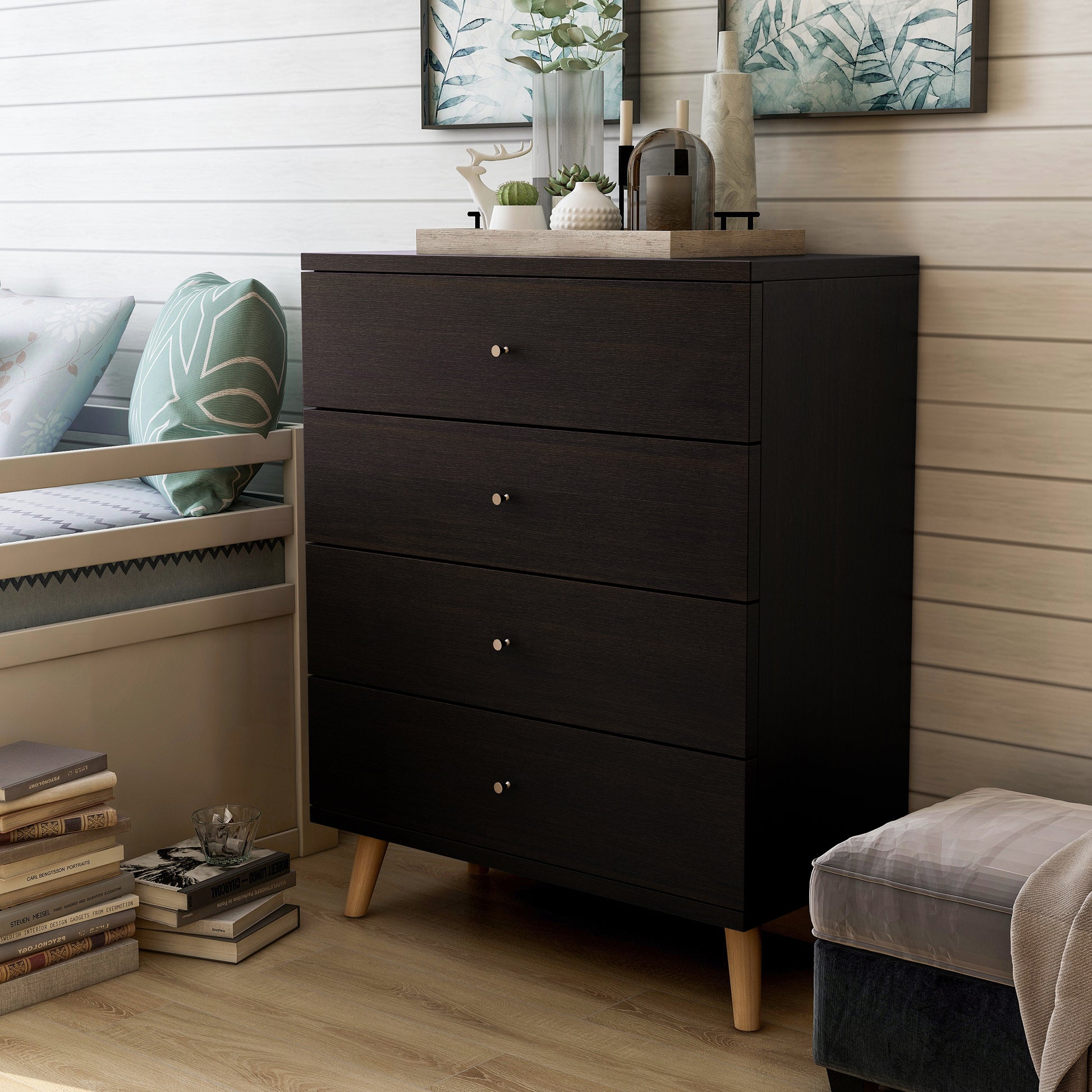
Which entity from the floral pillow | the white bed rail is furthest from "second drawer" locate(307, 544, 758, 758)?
the floral pillow

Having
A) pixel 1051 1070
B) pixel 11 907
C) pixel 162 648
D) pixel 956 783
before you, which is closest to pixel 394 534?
pixel 162 648

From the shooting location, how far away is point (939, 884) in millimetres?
1679

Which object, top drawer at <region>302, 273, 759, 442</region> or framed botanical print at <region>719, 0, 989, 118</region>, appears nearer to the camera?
top drawer at <region>302, 273, 759, 442</region>

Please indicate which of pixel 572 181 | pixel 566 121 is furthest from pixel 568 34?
pixel 572 181

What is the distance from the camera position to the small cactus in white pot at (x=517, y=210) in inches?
86.0

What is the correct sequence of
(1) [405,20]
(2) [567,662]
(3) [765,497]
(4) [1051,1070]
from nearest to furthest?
(4) [1051,1070] → (3) [765,497] → (2) [567,662] → (1) [405,20]

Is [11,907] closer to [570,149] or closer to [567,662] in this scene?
[567,662]

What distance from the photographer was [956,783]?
221 cm

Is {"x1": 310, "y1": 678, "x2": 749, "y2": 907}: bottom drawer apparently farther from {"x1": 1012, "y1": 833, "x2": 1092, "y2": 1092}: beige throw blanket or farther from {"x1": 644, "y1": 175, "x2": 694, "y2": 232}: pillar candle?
{"x1": 644, "y1": 175, "x2": 694, "y2": 232}: pillar candle

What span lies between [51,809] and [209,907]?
0.29 meters

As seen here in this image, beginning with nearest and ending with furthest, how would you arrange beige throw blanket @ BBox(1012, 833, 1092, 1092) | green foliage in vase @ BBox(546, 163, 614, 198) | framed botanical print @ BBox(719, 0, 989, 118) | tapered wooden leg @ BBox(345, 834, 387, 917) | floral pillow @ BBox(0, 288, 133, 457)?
beige throw blanket @ BBox(1012, 833, 1092, 1092), framed botanical print @ BBox(719, 0, 989, 118), green foliage in vase @ BBox(546, 163, 614, 198), tapered wooden leg @ BBox(345, 834, 387, 917), floral pillow @ BBox(0, 288, 133, 457)

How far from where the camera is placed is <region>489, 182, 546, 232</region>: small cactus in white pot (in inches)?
86.0

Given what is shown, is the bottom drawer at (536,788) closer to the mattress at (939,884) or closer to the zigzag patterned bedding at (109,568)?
the mattress at (939,884)

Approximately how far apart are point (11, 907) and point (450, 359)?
970 mm
